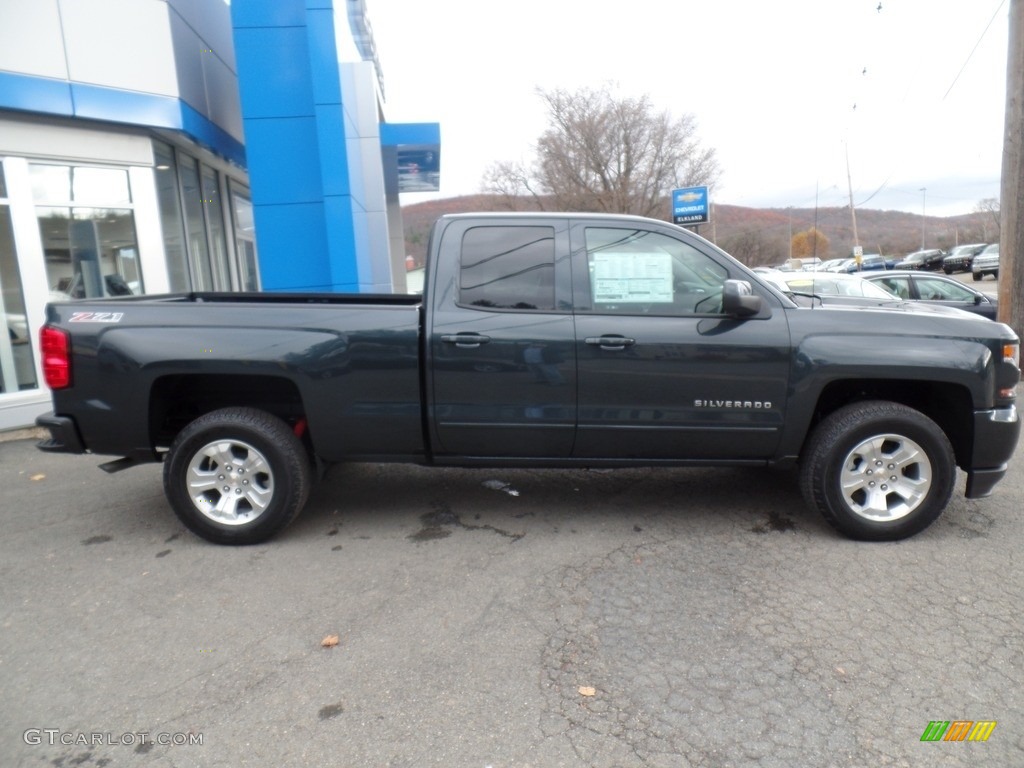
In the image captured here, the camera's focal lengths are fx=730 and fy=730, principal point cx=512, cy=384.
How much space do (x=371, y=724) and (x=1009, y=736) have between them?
2345 mm

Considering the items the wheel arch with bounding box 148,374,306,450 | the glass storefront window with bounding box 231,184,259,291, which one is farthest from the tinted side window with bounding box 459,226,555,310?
the glass storefront window with bounding box 231,184,259,291

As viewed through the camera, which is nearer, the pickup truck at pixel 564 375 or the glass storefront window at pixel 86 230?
the pickup truck at pixel 564 375

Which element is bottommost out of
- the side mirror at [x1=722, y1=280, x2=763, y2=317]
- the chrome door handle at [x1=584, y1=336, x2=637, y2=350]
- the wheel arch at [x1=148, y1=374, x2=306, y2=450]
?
the wheel arch at [x1=148, y1=374, x2=306, y2=450]

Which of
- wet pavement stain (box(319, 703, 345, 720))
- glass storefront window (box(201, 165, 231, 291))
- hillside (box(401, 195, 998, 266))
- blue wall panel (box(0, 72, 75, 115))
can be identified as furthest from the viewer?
hillside (box(401, 195, 998, 266))

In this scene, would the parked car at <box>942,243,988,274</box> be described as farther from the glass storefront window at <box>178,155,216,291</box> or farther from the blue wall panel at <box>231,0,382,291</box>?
the glass storefront window at <box>178,155,216,291</box>

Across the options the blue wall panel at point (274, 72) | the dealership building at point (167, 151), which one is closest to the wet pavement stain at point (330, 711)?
the dealership building at point (167, 151)

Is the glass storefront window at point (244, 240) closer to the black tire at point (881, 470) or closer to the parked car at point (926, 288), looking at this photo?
the parked car at point (926, 288)

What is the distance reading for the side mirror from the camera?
4.09 m

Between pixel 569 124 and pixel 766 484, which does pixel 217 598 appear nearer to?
pixel 766 484

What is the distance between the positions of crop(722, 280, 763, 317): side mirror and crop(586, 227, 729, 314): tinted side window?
6.5 inches

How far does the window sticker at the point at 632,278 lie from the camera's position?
4.36 meters

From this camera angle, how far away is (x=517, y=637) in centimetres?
334

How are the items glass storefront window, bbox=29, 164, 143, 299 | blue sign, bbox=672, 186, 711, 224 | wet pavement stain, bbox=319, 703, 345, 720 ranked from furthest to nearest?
blue sign, bbox=672, 186, 711, 224 < glass storefront window, bbox=29, 164, 143, 299 < wet pavement stain, bbox=319, 703, 345, 720

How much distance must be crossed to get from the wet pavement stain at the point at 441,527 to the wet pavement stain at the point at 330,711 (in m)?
1.66
